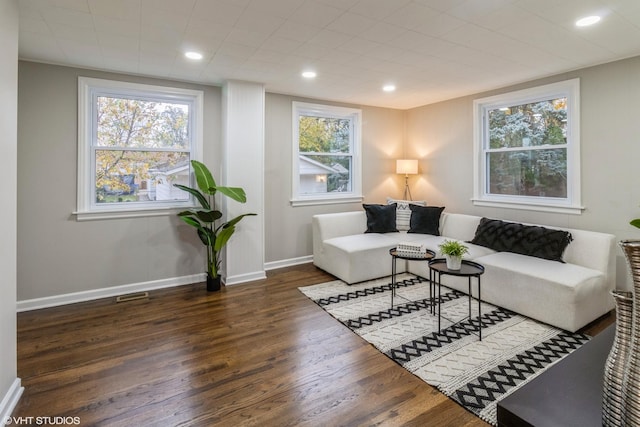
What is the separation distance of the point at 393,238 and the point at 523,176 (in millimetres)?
1890

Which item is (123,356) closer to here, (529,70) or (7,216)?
(7,216)

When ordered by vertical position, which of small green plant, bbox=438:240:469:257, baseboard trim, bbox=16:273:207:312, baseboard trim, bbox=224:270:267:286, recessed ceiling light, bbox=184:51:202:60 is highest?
recessed ceiling light, bbox=184:51:202:60

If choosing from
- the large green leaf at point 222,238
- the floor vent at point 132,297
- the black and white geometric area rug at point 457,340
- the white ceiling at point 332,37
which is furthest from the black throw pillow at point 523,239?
the floor vent at point 132,297

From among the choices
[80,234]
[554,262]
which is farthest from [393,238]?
[80,234]

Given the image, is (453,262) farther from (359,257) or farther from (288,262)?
(288,262)

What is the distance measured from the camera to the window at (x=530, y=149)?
12.2 feet

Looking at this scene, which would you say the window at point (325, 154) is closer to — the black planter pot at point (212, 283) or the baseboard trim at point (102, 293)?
the black planter pot at point (212, 283)

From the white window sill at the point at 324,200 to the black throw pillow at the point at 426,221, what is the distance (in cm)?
104

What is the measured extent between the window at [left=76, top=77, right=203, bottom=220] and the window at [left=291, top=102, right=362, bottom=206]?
1.50 m

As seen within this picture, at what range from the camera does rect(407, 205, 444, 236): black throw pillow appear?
15.3 feet

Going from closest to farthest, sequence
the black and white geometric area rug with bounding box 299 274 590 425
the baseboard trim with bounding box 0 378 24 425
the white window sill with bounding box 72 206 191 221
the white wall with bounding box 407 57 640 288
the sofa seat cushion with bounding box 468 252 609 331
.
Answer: the baseboard trim with bounding box 0 378 24 425
the black and white geometric area rug with bounding box 299 274 590 425
the sofa seat cushion with bounding box 468 252 609 331
the white wall with bounding box 407 57 640 288
the white window sill with bounding box 72 206 191 221

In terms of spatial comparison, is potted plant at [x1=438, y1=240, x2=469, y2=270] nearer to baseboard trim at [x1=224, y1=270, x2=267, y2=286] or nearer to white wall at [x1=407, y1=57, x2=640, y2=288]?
white wall at [x1=407, y1=57, x2=640, y2=288]

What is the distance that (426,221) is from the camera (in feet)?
15.4

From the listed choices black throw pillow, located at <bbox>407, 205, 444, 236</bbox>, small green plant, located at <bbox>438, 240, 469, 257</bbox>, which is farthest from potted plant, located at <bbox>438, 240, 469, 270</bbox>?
black throw pillow, located at <bbox>407, 205, 444, 236</bbox>
